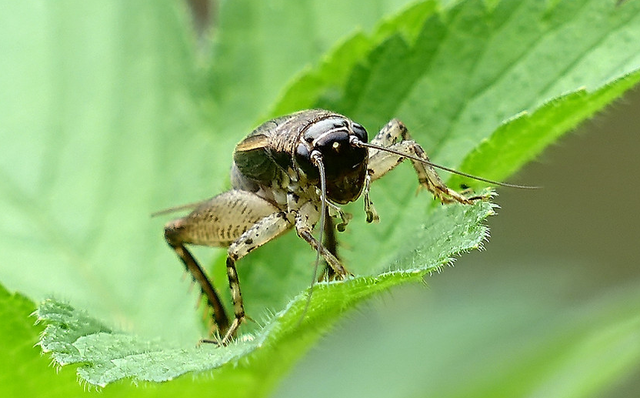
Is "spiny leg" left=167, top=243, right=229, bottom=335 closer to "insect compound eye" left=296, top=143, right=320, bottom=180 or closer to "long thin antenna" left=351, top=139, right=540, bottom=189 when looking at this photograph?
"insect compound eye" left=296, top=143, right=320, bottom=180

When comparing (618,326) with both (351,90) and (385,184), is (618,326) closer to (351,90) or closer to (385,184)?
(385,184)

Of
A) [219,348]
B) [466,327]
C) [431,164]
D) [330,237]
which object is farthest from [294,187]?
[466,327]

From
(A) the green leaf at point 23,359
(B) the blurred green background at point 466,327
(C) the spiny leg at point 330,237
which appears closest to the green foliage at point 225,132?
(A) the green leaf at point 23,359

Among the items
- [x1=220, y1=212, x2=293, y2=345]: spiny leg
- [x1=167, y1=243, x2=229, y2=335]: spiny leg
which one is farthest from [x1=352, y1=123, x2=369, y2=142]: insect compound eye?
[x1=167, y1=243, x2=229, y2=335]: spiny leg

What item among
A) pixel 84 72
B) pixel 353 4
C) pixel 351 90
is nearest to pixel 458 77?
pixel 351 90

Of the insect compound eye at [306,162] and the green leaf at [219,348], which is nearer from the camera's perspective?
the green leaf at [219,348]

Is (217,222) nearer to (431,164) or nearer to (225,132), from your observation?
(225,132)

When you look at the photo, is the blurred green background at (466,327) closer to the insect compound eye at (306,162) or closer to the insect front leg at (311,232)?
the insect front leg at (311,232)
